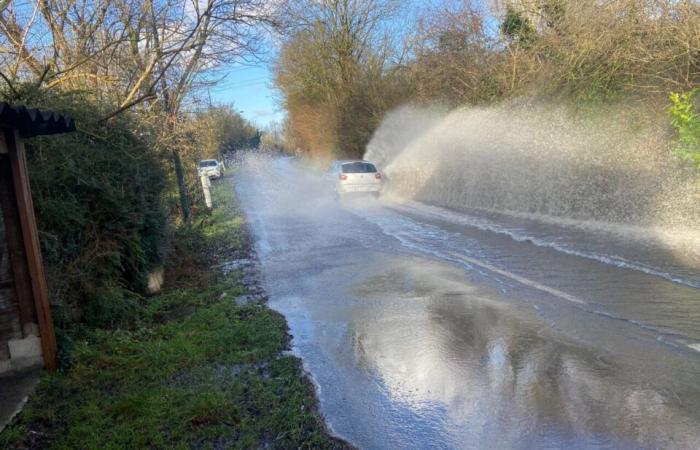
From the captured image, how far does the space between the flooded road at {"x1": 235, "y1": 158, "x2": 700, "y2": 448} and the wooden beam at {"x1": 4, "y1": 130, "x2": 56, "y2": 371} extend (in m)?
2.56

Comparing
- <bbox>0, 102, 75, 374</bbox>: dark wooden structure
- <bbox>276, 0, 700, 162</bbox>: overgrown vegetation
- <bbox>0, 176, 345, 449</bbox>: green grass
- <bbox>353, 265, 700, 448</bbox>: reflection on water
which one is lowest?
<bbox>353, 265, 700, 448</bbox>: reflection on water

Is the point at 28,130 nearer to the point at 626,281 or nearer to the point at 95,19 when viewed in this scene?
the point at 95,19

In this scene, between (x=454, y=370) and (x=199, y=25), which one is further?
(x=199, y=25)

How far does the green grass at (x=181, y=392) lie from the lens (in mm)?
3807

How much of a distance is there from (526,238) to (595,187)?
8.61 feet

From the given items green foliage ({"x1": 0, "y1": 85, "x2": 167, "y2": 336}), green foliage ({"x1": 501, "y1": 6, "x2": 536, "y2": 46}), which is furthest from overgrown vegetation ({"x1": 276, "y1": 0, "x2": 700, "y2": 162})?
green foliage ({"x1": 0, "y1": 85, "x2": 167, "y2": 336})

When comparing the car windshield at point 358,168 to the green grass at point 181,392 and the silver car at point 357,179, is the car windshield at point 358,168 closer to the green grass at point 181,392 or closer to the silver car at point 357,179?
the silver car at point 357,179

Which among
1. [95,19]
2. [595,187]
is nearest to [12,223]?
[95,19]

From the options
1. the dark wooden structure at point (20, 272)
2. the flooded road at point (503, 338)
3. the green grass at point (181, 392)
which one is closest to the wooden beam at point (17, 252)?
the dark wooden structure at point (20, 272)

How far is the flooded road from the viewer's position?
3.73 metres

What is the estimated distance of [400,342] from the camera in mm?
5398

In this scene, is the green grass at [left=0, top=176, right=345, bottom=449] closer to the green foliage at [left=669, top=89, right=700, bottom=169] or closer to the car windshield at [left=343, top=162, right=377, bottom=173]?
the green foliage at [left=669, top=89, right=700, bottom=169]

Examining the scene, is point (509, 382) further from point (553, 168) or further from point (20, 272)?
point (553, 168)

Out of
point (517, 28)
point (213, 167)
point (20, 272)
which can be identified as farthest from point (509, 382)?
point (213, 167)
